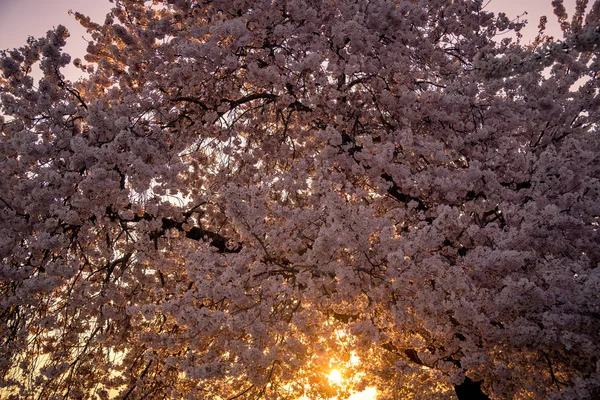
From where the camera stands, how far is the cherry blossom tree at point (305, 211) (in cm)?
490

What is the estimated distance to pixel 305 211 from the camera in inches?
221

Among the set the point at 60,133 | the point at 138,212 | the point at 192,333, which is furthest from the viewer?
the point at 138,212

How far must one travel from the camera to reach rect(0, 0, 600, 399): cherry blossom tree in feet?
16.1

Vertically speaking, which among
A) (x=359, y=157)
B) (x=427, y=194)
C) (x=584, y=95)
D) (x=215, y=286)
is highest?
(x=584, y=95)

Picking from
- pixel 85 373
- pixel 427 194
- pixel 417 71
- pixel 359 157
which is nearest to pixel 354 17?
pixel 417 71

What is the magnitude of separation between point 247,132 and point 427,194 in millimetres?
4897

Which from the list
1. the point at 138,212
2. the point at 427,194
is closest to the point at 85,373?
the point at 138,212

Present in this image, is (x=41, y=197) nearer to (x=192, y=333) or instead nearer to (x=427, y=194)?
Result: (x=192, y=333)

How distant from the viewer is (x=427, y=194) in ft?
23.6

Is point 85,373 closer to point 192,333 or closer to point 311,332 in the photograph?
point 192,333

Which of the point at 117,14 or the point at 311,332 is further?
the point at 117,14

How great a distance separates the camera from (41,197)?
19.3 ft

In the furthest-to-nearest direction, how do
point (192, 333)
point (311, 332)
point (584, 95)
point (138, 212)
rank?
point (584, 95)
point (138, 212)
point (311, 332)
point (192, 333)

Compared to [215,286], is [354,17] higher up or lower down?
higher up
